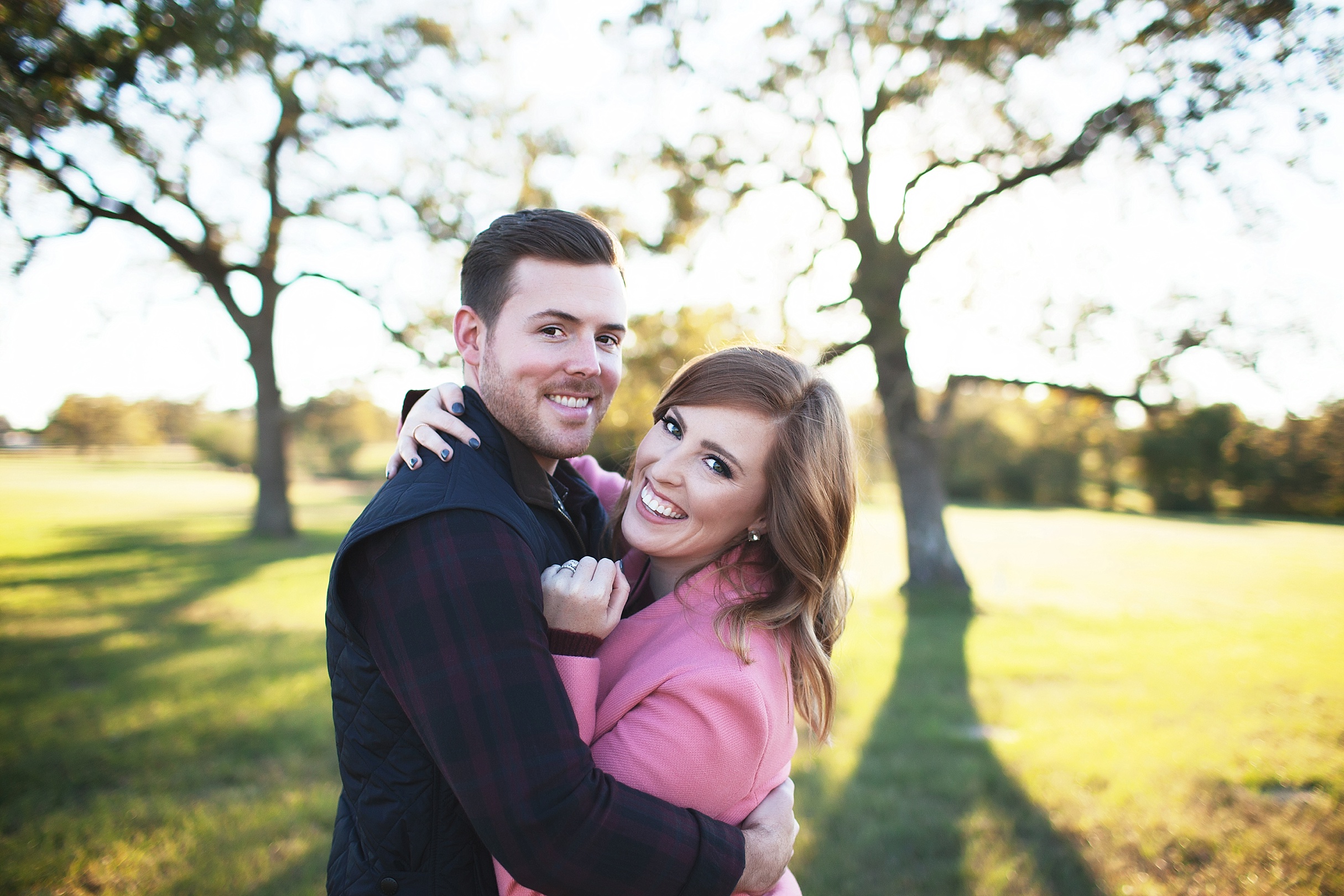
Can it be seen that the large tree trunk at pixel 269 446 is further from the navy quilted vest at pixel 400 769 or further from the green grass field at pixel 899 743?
the navy quilted vest at pixel 400 769

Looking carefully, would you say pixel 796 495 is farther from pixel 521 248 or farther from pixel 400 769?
pixel 400 769

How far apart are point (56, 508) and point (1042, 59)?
31.0m

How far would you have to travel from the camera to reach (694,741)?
1687 mm

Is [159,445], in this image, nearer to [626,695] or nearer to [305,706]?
[305,706]

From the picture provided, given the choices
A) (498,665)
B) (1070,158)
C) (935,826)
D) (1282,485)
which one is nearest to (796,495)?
(498,665)

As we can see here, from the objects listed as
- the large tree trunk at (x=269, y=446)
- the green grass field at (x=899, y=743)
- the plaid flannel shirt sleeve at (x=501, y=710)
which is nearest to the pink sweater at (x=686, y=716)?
the plaid flannel shirt sleeve at (x=501, y=710)

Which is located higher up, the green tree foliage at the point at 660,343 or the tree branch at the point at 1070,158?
the tree branch at the point at 1070,158

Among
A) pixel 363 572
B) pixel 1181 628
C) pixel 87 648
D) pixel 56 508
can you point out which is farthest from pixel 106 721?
pixel 56 508

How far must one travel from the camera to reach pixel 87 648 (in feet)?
26.8

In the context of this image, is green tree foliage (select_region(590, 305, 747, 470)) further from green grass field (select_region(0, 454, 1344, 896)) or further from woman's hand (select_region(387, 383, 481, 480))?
woman's hand (select_region(387, 383, 481, 480))

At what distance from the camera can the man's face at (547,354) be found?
2.06 meters

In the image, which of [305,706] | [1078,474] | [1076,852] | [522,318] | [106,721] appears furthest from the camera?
[1078,474]

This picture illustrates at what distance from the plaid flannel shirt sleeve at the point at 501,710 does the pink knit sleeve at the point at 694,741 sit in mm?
Result: 121

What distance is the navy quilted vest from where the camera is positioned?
1629 millimetres
